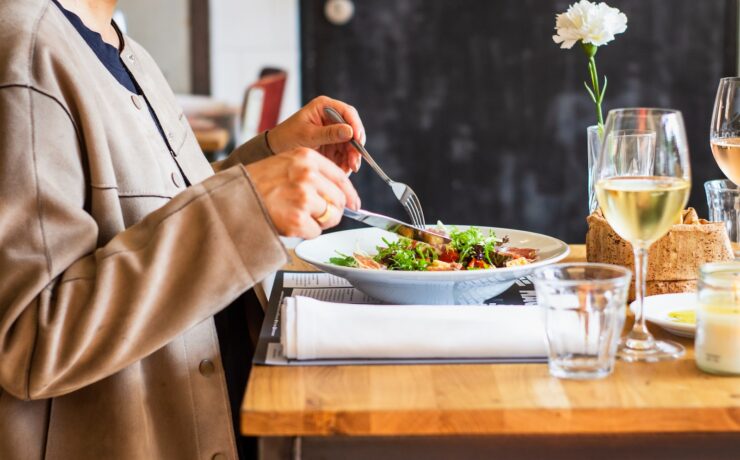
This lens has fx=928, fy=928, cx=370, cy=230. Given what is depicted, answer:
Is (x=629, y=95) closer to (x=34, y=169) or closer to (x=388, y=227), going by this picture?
(x=388, y=227)

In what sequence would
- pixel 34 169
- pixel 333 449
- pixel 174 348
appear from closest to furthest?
1. pixel 333 449
2. pixel 34 169
3. pixel 174 348

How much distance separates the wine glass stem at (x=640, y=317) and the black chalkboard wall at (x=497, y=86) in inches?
82.2

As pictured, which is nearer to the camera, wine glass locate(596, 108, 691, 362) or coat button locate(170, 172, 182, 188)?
wine glass locate(596, 108, 691, 362)

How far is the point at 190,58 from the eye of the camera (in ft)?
10.1

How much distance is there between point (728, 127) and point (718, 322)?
1.23 feet

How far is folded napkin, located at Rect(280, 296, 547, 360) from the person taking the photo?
2.99 ft

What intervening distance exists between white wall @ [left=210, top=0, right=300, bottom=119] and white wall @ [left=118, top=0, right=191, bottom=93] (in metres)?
0.09

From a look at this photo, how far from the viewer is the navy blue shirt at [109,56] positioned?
1.17 m

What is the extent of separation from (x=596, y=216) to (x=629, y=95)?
75.7 inches

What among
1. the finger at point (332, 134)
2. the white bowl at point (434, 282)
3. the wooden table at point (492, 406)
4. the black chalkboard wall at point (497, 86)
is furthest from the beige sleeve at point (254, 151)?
the black chalkboard wall at point (497, 86)

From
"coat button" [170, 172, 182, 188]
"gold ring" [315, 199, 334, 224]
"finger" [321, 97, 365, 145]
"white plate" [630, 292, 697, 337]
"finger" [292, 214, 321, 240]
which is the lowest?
"white plate" [630, 292, 697, 337]

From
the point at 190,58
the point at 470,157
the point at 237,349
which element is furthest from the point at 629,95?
the point at 237,349

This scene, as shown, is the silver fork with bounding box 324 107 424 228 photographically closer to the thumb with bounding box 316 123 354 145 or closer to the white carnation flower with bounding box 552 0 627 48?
the thumb with bounding box 316 123 354 145

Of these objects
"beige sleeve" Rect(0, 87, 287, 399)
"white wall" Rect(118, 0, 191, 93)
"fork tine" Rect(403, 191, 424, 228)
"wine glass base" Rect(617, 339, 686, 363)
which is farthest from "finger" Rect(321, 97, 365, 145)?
"white wall" Rect(118, 0, 191, 93)
